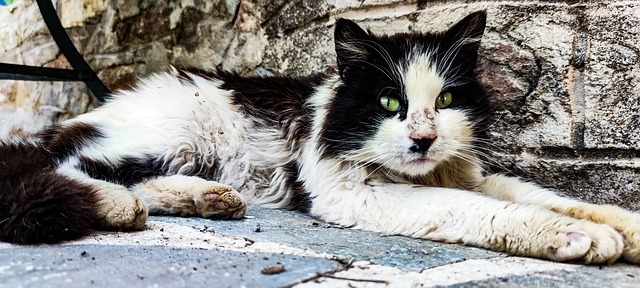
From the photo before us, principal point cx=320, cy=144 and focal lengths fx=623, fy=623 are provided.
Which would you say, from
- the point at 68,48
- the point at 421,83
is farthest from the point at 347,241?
the point at 68,48

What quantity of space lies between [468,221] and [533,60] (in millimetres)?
1095

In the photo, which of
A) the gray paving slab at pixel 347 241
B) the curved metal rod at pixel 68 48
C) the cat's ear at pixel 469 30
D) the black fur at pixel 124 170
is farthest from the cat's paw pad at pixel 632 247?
the curved metal rod at pixel 68 48

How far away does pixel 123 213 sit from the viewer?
1.98 meters

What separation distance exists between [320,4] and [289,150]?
3.15 feet

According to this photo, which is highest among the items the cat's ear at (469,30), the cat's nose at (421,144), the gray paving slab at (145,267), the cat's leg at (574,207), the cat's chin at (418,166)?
the cat's ear at (469,30)

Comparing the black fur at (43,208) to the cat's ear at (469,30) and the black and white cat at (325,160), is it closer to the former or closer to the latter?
the black and white cat at (325,160)

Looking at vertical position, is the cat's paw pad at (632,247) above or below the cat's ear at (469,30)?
below

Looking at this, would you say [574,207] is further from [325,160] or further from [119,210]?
[119,210]

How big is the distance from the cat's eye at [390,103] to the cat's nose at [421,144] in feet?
0.69

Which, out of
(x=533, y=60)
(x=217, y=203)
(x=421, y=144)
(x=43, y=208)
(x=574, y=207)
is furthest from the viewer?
(x=533, y=60)

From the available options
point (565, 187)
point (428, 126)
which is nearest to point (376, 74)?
point (428, 126)

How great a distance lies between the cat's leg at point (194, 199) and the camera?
2.37m

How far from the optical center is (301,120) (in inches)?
110

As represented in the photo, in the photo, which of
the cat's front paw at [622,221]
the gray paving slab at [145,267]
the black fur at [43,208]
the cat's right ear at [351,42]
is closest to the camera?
the gray paving slab at [145,267]
